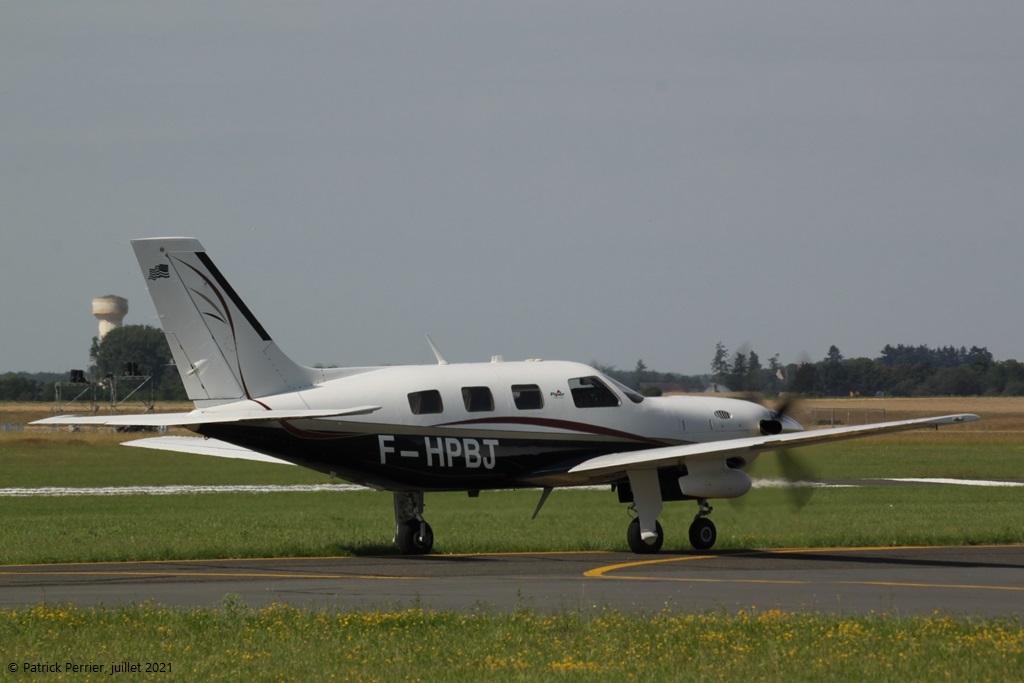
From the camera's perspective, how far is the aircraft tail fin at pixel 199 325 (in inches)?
1067

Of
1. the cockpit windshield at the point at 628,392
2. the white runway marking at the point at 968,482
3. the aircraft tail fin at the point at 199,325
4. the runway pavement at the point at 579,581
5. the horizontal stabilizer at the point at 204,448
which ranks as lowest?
the white runway marking at the point at 968,482

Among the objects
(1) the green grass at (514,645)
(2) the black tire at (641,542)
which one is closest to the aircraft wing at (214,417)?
(2) the black tire at (641,542)

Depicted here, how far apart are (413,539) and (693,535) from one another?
5.56 meters

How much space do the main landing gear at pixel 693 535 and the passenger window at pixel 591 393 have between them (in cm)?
246

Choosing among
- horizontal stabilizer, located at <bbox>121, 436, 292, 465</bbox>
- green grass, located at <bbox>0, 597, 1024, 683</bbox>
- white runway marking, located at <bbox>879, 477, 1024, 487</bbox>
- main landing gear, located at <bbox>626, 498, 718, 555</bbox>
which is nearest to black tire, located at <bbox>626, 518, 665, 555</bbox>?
main landing gear, located at <bbox>626, 498, 718, 555</bbox>

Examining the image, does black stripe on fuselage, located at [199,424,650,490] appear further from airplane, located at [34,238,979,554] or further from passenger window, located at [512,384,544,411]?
passenger window, located at [512,384,544,411]

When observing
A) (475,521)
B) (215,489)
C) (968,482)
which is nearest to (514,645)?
(475,521)

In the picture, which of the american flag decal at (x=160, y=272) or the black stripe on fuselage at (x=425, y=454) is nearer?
the black stripe on fuselage at (x=425, y=454)

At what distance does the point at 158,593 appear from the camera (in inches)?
860

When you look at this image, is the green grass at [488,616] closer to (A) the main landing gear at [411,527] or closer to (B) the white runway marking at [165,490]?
(A) the main landing gear at [411,527]

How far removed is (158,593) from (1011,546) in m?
16.9

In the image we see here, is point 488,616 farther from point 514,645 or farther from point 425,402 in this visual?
point 425,402

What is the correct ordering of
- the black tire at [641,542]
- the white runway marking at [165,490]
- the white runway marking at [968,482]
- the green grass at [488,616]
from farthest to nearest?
the white runway marking at [165,490]
the white runway marking at [968,482]
the black tire at [641,542]
the green grass at [488,616]

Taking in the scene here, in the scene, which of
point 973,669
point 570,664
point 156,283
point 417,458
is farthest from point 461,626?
point 156,283
